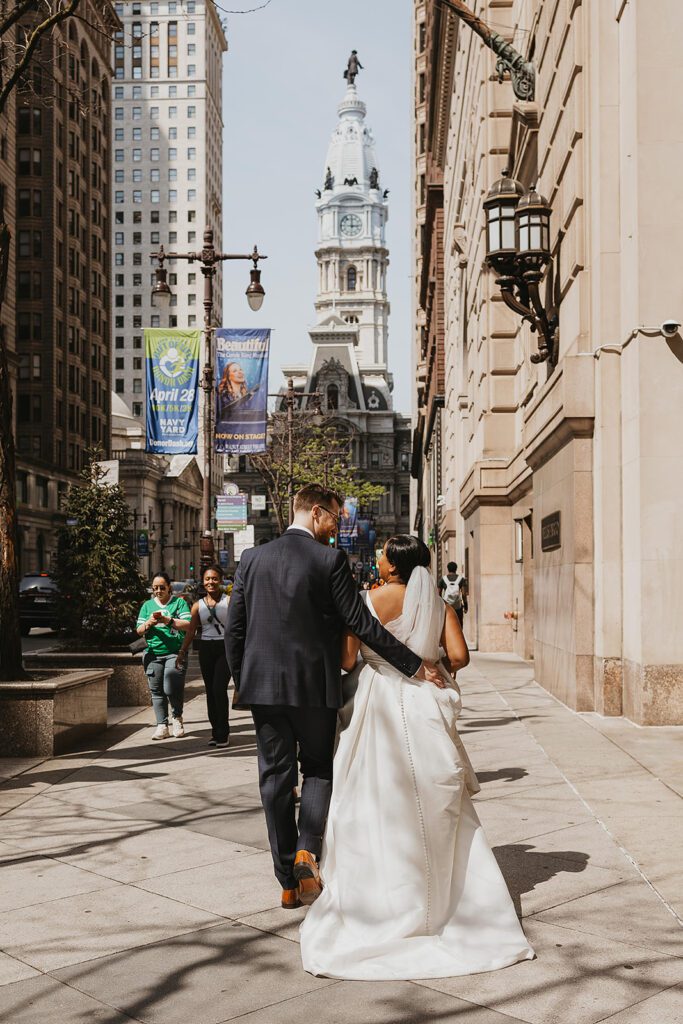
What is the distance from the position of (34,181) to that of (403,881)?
290ft

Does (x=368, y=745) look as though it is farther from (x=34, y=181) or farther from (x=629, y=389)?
(x=34, y=181)

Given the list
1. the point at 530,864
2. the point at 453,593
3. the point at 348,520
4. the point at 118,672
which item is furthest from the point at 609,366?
the point at 348,520

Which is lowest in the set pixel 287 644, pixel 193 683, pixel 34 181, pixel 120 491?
pixel 193 683

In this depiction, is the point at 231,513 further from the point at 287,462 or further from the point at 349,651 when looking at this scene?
the point at 287,462

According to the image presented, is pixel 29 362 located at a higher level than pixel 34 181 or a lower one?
lower

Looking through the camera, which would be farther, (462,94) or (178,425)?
(462,94)

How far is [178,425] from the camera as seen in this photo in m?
22.2

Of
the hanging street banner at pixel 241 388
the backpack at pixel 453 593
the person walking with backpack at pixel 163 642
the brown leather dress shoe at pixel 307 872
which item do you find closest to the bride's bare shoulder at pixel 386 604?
the brown leather dress shoe at pixel 307 872

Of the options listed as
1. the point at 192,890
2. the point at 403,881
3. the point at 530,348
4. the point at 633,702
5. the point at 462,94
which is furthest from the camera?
the point at 462,94

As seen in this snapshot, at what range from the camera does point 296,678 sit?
5.73 metres

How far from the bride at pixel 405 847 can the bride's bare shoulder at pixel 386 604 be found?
19 mm

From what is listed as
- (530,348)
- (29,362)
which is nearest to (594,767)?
(530,348)

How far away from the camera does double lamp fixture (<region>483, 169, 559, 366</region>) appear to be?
15.0m

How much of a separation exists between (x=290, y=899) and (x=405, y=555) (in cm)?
184
